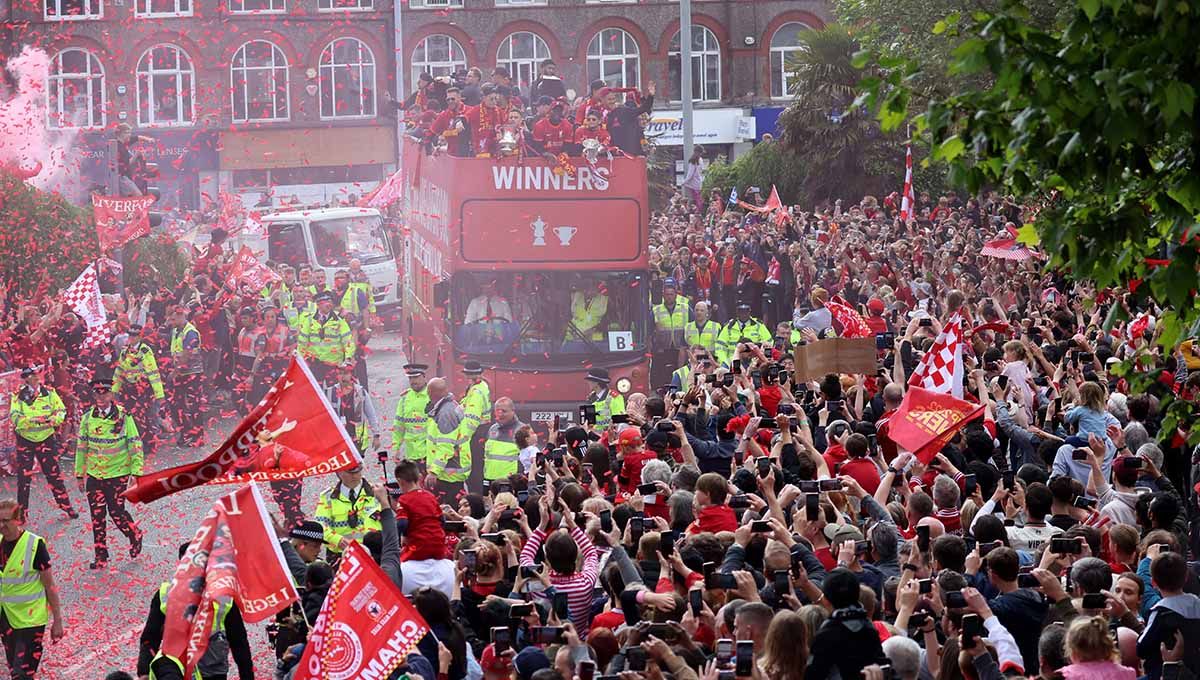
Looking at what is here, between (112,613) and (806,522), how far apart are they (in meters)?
6.60

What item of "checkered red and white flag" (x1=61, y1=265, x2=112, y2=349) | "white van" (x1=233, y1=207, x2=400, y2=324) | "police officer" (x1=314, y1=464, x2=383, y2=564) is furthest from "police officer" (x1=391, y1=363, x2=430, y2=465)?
"white van" (x1=233, y1=207, x2=400, y2=324)

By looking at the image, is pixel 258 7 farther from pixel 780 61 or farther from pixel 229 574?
pixel 229 574

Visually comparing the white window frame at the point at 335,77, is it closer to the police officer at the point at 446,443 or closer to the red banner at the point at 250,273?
the red banner at the point at 250,273

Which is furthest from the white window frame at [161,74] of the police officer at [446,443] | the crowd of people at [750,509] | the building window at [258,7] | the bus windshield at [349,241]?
the police officer at [446,443]

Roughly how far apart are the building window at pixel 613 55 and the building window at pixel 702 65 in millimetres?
1120

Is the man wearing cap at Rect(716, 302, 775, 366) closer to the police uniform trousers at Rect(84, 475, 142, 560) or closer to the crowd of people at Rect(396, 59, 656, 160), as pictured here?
the crowd of people at Rect(396, 59, 656, 160)

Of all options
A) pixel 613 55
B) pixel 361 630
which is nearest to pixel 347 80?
pixel 613 55

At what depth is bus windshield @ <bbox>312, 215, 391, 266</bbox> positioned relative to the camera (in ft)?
101

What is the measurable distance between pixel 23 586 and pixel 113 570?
3.88m

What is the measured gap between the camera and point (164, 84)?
5197 cm

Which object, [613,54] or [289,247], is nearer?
[289,247]

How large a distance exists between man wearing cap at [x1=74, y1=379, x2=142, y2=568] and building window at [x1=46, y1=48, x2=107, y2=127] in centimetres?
3760

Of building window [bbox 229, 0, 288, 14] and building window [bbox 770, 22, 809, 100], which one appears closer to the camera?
building window [bbox 229, 0, 288, 14]

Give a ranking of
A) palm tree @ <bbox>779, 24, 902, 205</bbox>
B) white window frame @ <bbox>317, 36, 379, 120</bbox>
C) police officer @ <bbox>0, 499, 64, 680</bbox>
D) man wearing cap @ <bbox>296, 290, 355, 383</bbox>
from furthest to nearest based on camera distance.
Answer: white window frame @ <bbox>317, 36, 379, 120</bbox> < palm tree @ <bbox>779, 24, 902, 205</bbox> < man wearing cap @ <bbox>296, 290, 355, 383</bbox> < police officer @ <bbox>0, 499, 64, 680</bbox>
